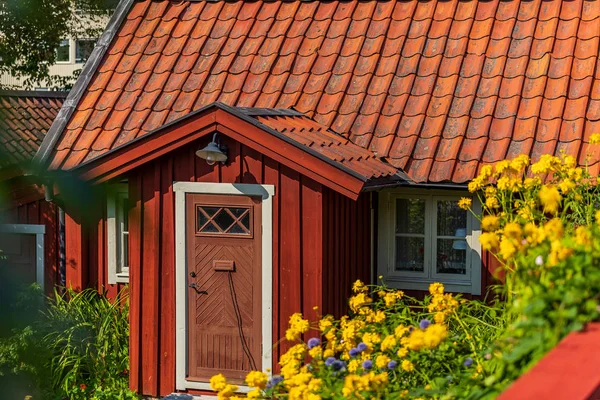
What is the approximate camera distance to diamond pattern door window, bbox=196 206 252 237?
893 centimetres

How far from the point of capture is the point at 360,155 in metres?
9.28

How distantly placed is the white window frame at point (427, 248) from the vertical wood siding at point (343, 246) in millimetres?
233

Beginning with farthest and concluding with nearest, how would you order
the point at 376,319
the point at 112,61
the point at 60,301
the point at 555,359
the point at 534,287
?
1. the point at 112,61
2. the point at 60,301
3. the point at 376,319
4. the point at 534,287
5. the point at 555,359

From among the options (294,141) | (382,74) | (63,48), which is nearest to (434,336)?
(63,48)

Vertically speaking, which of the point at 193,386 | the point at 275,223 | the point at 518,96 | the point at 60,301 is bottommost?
the point at 193,386

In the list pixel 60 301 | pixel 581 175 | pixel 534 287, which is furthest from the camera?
pixel 60 301

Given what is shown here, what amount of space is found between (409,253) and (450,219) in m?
0.57

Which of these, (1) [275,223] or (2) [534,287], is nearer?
(2) [534,287]

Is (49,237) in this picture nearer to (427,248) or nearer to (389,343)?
(427,248)

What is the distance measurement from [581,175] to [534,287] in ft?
12.3

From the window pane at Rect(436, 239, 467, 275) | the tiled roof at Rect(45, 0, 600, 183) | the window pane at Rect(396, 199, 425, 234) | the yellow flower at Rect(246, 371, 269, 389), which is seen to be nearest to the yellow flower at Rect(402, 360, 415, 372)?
the yellow flower at Rect(246, 371, 269, 389)

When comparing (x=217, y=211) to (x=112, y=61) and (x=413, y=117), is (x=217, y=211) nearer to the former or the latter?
(x=413, y=117)

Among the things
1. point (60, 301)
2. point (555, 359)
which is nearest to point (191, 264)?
point (60, 301)

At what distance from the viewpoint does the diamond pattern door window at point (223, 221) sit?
8.93 meters
